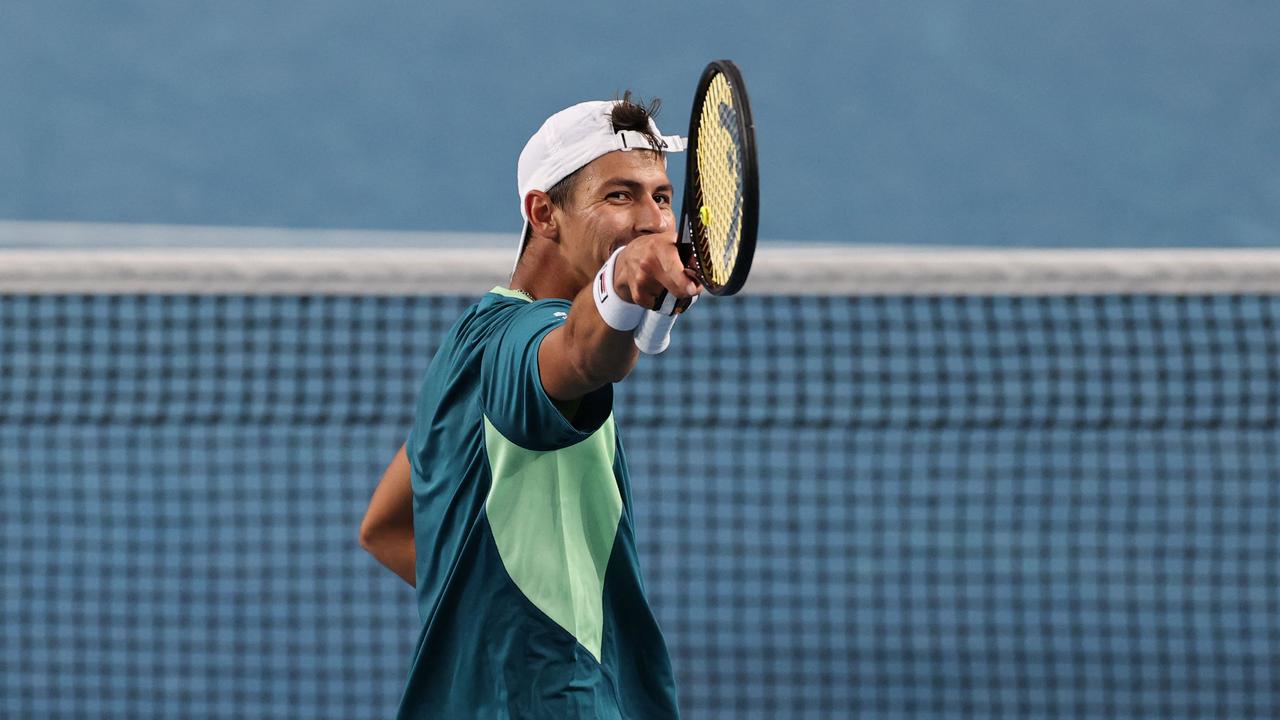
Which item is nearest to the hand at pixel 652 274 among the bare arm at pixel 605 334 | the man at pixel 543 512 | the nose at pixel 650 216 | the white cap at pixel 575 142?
the bare arm at pixel 605 334

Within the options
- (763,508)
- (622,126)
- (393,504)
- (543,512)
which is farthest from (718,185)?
(763,508)

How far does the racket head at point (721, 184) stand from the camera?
2.23 metres

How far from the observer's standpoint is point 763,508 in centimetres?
737

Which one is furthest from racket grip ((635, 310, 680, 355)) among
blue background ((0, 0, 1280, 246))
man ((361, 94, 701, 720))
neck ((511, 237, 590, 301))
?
blue background ((0, 0, 1280, 246))

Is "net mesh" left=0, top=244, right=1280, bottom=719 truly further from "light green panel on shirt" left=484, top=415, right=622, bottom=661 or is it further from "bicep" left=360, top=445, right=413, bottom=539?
"light green panel on shirt" left=484, top=415, right=622, bottom=661

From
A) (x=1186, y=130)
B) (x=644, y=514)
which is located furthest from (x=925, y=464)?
(x=1186, y=130)

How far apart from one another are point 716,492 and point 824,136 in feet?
11.1

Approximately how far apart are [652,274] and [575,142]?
73 cm

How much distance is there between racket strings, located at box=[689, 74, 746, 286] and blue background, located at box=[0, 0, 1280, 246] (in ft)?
22.6

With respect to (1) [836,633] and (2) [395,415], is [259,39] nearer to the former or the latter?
(2) [395,415]

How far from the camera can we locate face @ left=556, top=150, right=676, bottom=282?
9.39ft

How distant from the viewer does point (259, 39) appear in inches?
407

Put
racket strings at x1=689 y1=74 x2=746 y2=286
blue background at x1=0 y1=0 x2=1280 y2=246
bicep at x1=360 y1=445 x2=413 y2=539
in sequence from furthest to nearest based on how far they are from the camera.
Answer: blue background at x1=0 y1=0 x2=1280 y2=246, bicep at x1=360 y1=445 x2=413 y2=539, racket strings at x1=689 y1=74 x2=746 y2=286

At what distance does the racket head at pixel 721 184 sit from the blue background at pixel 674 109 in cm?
688
